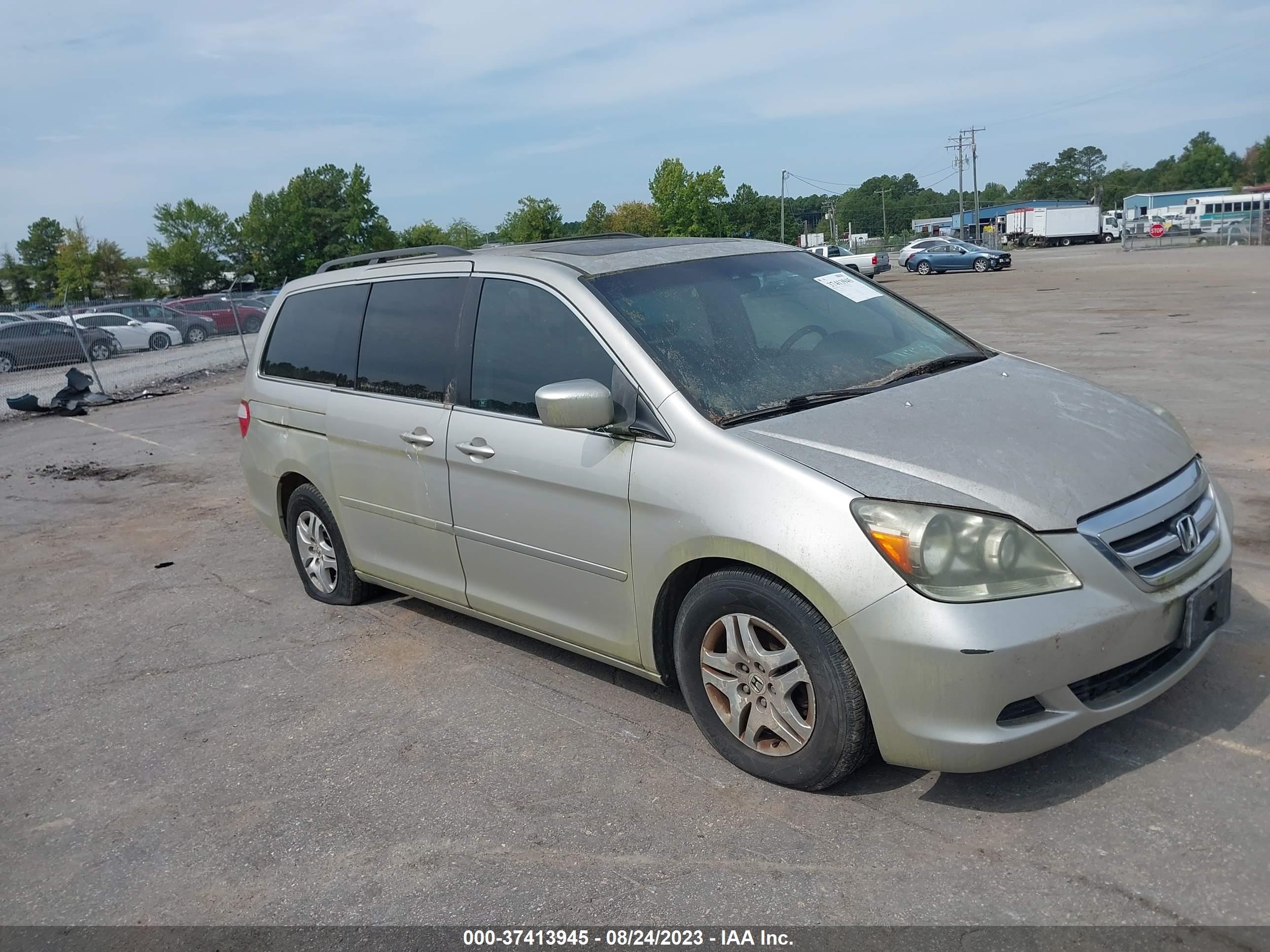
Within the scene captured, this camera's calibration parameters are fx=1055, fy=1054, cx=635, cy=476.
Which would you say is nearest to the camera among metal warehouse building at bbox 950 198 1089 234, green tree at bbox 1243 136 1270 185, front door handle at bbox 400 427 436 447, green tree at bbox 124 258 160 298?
front door handle at bbox 400 427 436 447

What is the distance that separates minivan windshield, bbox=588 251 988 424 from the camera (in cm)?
385

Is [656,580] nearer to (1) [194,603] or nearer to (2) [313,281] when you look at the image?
(2) [313,281]

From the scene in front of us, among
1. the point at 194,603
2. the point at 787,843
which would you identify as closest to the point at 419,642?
the point at 194,603

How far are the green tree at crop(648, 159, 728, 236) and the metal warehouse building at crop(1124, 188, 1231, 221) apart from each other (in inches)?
1220

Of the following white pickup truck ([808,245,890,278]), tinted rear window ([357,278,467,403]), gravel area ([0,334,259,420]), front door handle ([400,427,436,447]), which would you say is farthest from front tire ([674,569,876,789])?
white pickup truck ([808,245,890,278])

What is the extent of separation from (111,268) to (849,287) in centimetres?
8763

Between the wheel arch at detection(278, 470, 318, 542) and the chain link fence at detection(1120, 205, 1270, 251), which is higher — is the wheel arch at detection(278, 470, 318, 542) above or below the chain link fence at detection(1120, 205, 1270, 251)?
below

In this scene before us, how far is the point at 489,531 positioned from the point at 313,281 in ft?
7.59

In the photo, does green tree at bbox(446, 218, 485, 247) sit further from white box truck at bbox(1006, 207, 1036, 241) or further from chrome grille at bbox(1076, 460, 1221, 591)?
chrome grille at bbox(1076, 460, 1221, 591)

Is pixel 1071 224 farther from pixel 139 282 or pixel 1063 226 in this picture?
pixel 139 282

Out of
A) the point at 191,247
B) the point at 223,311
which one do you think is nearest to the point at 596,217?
the point at 191,247

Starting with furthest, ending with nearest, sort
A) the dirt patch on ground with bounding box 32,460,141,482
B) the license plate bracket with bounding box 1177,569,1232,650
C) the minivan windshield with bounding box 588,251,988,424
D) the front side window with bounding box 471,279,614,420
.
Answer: the dirt patch on ground with bounding box 32,460,141,482, the front side window with bounding box 471,279,614,420, the minivan windshield with bounding box 588,251,988,424, the license plate bracket with bounding box 1177,569,1232,650

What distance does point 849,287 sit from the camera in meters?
4.83

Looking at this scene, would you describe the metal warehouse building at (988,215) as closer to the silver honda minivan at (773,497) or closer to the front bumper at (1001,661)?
the silver honda minivan at (773,497)
